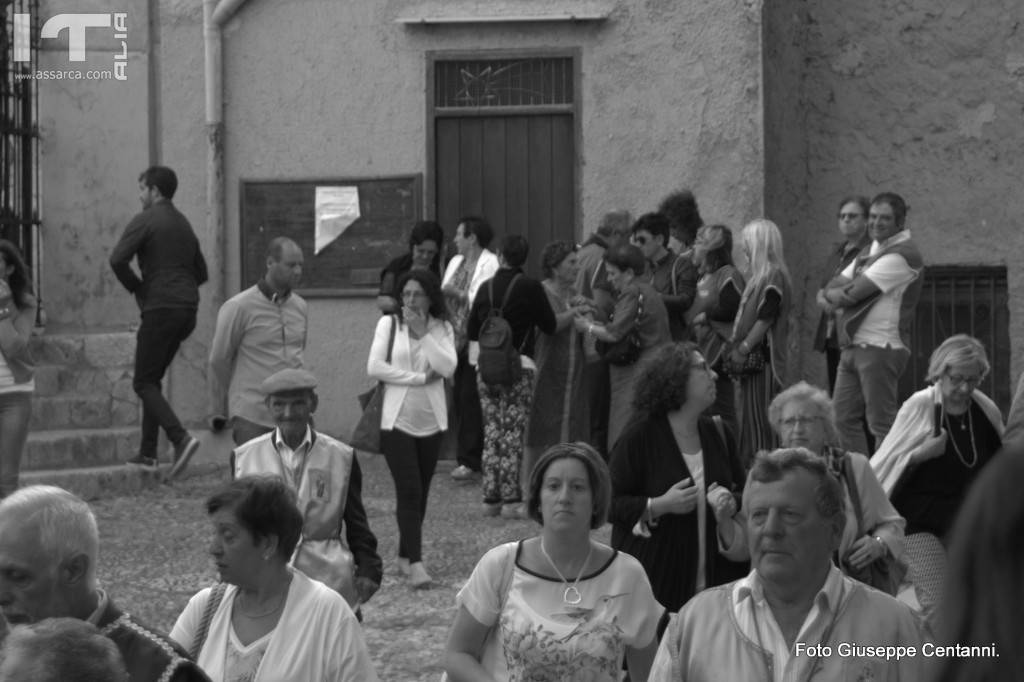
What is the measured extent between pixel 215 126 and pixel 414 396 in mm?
5927

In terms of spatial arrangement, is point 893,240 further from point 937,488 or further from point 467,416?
point 937,488

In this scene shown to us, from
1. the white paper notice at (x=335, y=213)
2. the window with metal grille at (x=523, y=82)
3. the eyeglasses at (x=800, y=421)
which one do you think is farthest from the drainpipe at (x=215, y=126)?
the eyeglasses at (x=800, y=421)

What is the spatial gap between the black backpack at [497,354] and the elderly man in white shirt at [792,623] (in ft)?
21.8

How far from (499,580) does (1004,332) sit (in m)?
10.2

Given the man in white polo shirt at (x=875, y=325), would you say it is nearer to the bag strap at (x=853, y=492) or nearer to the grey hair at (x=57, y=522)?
the bag strap at (x=853, y=492)

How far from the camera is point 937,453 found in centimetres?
730

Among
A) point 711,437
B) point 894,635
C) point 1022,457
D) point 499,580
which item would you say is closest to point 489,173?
point 711,437

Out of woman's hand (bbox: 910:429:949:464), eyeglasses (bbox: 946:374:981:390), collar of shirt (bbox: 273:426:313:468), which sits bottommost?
woman's hand (bbox: 910:429:949:464)

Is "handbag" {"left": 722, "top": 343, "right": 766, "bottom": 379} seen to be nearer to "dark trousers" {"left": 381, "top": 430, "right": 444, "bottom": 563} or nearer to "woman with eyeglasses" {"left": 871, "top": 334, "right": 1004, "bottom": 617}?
"dark trousers" {"left": 381, "top": 430, "right": 444, "bottom": 563}

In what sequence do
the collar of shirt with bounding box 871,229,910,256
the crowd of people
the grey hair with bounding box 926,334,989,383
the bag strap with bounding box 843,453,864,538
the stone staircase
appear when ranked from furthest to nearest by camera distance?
the stone staircase, the collar of shirt with bounding box 871,229,910,256, the grey hair with bounding box 926,334,989,383, the bag strap with bounding box 843,453,864,538, the crowd of people

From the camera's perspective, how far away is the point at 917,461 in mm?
7297

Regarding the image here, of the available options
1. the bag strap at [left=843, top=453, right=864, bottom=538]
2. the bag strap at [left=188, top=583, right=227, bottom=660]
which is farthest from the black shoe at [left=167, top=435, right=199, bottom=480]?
the bag strap at [left=188, top=583, right=227, bottom=660]

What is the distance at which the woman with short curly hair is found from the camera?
639 cm

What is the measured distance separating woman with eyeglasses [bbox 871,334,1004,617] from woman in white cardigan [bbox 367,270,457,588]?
2.99m
